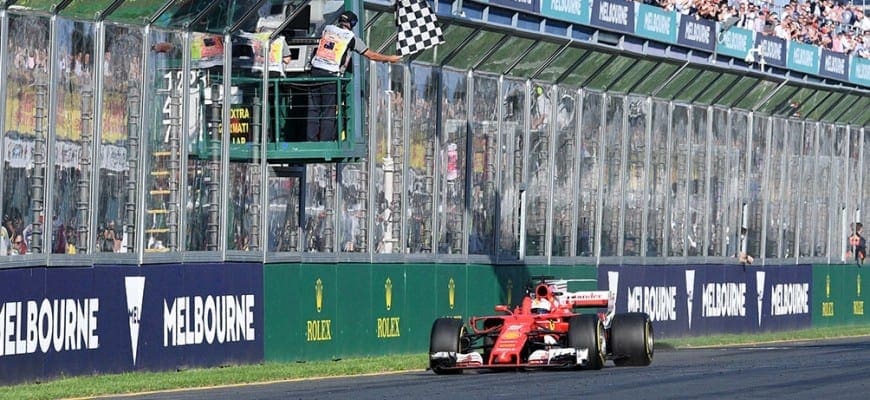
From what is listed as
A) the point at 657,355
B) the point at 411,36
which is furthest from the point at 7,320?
the point at 657,355

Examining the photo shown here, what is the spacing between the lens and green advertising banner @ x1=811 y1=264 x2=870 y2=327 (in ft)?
143

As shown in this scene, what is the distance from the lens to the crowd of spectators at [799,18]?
3719 cm

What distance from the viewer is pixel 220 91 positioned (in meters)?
23.9

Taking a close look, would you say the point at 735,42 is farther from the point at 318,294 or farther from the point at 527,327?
the point at 527,327

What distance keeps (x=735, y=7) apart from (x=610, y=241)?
686cm

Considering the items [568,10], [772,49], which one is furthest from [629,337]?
[772,49]

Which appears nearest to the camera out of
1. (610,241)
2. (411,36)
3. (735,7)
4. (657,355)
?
(411,36)

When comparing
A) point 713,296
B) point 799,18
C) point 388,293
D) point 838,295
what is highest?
point 799,18

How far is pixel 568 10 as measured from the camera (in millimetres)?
30172

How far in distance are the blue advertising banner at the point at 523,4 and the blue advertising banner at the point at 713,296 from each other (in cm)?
638

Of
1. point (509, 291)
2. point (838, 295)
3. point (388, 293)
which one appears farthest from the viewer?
point (838, 295)

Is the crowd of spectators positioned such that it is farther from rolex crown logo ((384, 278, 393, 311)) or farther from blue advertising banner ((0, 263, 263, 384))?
blue advertising banner ((0, 263, 263, 384))

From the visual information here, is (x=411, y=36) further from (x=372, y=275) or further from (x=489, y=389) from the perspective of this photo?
(x=489, y=389)

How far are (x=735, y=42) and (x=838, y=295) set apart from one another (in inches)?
406
